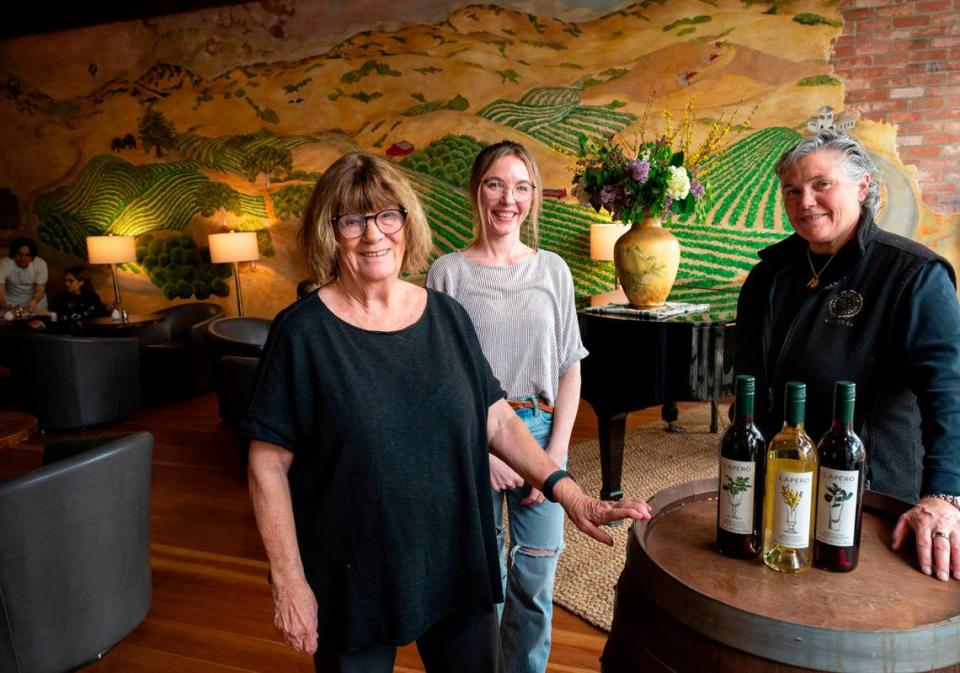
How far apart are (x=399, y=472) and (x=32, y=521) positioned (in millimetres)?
1335

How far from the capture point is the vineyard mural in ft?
18.6

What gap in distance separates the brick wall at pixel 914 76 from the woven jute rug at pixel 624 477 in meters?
2.38

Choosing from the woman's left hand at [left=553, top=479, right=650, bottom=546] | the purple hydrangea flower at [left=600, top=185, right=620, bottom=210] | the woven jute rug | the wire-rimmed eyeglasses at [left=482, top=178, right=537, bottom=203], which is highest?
the purple hydrangea flower at [left=600, top=185, right=620, bottom=210]

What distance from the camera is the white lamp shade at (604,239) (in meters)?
5.80

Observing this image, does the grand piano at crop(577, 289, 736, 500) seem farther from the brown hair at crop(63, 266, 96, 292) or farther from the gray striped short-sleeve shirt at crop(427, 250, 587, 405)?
the brown hair at crop(63, 266, 96, 292)

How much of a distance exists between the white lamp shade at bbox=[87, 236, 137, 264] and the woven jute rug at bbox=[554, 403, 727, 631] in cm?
543

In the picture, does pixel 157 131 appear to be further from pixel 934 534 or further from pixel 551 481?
pixel 934 534

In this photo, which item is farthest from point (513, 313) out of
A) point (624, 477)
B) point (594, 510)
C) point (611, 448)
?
point (624, 477)

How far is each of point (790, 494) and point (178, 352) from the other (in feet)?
20.1

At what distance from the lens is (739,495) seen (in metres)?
1.09

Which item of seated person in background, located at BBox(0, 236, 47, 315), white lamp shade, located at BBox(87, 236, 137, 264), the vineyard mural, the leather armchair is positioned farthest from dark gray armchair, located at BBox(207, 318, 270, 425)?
seated person in background, located at BBox(0, 236, 47, 315)

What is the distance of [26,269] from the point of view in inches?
295

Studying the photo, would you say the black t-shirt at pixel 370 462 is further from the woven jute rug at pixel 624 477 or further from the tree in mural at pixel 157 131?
the tree in mural at pixel 157 131

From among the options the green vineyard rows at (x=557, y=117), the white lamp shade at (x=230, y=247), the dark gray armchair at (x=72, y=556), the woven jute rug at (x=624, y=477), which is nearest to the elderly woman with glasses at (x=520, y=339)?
the woven jute rug at (x=624, y=477)
